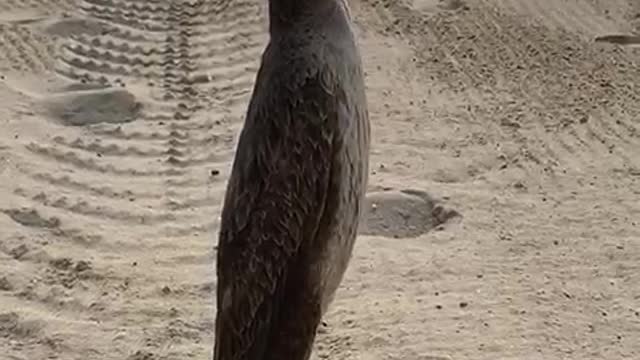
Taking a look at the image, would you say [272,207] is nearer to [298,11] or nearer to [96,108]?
[298,11]

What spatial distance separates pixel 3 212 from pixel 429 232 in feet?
6.31

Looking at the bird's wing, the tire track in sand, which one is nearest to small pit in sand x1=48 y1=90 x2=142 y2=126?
the tire track in sand

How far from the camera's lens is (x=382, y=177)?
6445mm

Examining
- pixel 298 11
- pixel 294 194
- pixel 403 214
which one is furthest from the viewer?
pixel 403 214

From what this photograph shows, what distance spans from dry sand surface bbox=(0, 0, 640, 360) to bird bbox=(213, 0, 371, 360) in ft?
6.60

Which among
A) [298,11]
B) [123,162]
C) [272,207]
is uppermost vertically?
[298,11]

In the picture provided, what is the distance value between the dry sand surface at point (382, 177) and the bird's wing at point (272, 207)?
203 cm

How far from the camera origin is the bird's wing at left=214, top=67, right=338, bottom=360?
2.96 meters

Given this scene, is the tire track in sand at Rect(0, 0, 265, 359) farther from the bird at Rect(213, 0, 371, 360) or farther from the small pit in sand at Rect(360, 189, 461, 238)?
the bird at Rect(213, 0, 371, 360)

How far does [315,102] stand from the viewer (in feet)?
9.87

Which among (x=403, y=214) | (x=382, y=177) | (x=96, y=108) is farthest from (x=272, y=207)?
(x=96, y=108)

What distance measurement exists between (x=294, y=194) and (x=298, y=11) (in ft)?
1.48

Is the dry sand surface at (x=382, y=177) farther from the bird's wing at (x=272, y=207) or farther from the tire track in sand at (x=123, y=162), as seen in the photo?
the bird's wing at (x=272, y=207)

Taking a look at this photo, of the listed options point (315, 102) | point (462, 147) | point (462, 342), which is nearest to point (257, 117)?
point (315, 102)
